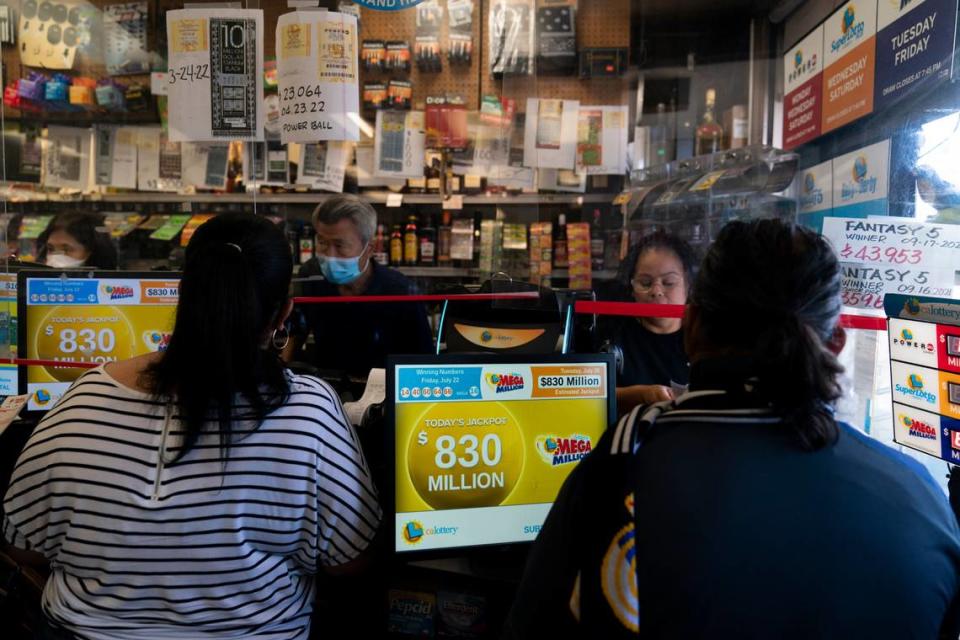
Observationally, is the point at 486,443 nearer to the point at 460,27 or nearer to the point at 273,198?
the point at 273,198

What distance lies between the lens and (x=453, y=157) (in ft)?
14.0

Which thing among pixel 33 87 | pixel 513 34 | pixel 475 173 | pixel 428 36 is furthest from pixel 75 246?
pixel 513 34

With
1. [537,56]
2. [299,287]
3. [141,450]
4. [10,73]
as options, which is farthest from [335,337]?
[10,73]

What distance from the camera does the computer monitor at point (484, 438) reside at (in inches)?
58.2

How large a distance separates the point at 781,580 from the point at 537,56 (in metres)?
4.16

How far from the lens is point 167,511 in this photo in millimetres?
1228

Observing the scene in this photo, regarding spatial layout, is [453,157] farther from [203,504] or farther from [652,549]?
[652,549]

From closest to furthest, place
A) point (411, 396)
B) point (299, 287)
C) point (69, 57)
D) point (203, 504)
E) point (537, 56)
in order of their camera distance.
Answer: point (203, 504)
point (411, 396)
point (299, 287)
point (69, 57)
point (537, 56)

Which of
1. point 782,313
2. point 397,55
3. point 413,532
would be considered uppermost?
point 397,55

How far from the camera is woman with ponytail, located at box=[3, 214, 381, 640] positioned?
4.05 feet

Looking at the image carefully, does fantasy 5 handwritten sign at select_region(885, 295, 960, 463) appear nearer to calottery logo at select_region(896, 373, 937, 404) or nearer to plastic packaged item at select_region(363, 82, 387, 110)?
calottery logo at select_region(896, 373, 937, 404)

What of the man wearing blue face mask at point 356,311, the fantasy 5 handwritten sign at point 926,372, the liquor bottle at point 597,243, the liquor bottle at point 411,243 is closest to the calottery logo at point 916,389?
the fantasy 5 handwritten sign at point 926,372

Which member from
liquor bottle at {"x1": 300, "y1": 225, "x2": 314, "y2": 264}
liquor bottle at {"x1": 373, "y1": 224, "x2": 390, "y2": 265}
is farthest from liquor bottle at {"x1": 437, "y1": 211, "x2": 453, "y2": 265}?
liquor bottle at {"x1": 300, "y1": 225, "x2": 314, "y2": 264}

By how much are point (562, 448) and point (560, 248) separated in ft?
10.0
